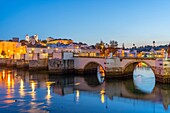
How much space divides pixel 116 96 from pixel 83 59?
16.6 meters

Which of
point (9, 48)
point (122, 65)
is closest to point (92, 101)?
point (122, 65)

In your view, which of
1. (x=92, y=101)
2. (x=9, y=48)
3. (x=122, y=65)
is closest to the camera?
(x=92, y=101)

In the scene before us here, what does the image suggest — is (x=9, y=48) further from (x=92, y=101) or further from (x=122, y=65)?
(x=92, y=101)

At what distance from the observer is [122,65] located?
3098 cm

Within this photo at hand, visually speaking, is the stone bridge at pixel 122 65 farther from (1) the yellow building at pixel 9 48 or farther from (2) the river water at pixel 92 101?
(1) the yellow building at pixel 9 48

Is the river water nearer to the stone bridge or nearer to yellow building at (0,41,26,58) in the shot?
the stone bridge

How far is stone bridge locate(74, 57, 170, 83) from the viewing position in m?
25.5

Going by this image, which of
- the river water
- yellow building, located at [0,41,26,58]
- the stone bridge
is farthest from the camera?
yellow building, located at [0,41,26,58]

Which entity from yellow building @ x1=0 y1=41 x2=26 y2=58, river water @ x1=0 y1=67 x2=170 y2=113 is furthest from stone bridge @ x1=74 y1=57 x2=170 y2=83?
yellow building @ x1=0 y1=41 x2=26 y2=58

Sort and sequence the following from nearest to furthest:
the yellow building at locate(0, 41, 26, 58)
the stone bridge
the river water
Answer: the river water < the stone bridge < the yellow building at locate(0, 41, 26, 58)

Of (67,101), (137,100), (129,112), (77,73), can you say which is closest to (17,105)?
(67,101)

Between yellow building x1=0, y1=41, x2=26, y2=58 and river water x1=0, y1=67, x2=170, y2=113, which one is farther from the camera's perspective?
yellow building x1=0, y1=41, x2=26, y2=58

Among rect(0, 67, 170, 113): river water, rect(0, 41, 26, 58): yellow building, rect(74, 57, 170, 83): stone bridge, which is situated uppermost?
rect(0, 41, 26, 58): yellow building

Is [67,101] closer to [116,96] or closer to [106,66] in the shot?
[116,96]
